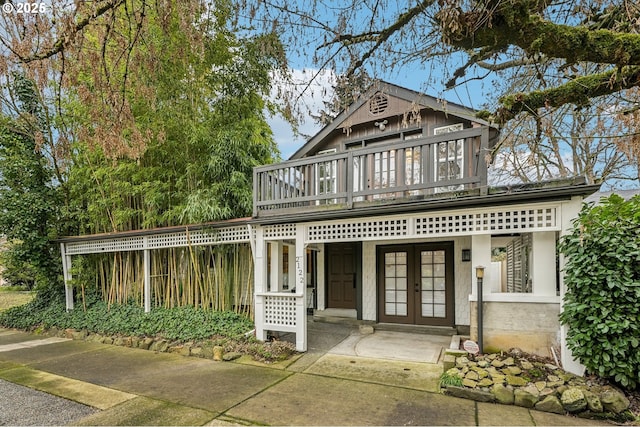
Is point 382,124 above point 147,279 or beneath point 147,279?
above

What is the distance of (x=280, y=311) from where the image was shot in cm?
587

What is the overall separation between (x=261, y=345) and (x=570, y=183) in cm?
498

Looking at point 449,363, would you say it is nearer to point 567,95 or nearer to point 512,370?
point 512,370

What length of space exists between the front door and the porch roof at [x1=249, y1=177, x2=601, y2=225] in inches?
103

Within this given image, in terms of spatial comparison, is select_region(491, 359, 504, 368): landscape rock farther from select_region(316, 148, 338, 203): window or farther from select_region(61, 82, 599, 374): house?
select_region(316, 148, 338, 203): window

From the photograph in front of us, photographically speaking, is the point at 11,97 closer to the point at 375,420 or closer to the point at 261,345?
the point at 261,345

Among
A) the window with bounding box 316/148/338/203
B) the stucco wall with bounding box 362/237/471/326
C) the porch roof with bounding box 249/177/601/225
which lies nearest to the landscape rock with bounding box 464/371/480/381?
the porch roof with bounding box 249/177/601/225

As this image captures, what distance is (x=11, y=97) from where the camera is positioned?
8.11 metres

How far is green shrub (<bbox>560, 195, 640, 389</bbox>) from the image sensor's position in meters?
3.45

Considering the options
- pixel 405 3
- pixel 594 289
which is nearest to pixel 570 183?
A: pixel 594 289

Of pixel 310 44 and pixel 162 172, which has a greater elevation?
pixel 310 44

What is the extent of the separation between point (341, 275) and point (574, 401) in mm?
5148

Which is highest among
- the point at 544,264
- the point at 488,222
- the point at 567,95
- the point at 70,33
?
the point at 70,33

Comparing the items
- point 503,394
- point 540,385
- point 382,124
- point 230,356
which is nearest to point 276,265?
point 230,356
